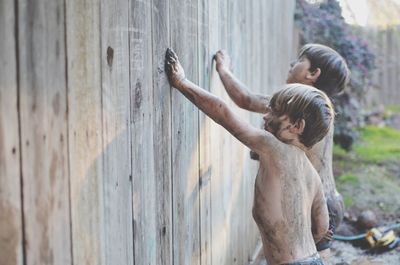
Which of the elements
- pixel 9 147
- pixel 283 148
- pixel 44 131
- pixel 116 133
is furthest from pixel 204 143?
pixel 9 147

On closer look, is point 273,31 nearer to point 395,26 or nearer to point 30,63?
point 30,63

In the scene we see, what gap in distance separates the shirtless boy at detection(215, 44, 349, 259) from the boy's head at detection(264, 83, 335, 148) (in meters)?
0.78

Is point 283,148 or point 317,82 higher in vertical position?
point 317,82

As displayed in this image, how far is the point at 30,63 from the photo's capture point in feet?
4.02

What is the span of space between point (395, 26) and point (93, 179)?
1448cm

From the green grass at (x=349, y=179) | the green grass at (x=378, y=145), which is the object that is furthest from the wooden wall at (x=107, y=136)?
the green grass at (x=378, y=145)

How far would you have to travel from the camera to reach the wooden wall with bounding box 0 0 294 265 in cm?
120

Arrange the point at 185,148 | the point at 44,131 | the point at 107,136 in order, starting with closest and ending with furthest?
the point at 44,131 < the point at 107,136 < the point at 185,148

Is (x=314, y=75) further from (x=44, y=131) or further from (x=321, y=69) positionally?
(x=44, y=131)

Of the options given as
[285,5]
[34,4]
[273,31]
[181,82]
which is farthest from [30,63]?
[285,5]

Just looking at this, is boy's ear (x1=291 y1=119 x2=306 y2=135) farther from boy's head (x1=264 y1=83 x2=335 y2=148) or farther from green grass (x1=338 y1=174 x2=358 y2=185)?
green grass (x1=338 y1=174 x2=358 y2=185)

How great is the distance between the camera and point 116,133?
171 cm

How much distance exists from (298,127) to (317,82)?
0.93 m

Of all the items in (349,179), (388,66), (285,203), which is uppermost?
(285,203)
